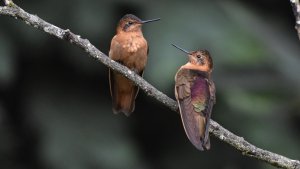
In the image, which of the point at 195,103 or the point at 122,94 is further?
the point at 122,94

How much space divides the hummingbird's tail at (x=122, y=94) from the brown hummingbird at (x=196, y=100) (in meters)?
0.68

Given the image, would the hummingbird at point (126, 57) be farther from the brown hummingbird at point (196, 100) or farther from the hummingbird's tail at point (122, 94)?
the brown hummingbird at point (196, 100)

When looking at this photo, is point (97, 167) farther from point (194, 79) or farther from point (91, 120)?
point (194, 79)

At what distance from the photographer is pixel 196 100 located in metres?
6.44

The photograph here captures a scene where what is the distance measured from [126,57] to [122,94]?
A: 27cm

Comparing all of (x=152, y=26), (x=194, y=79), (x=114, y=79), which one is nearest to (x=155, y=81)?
(x=152, y=26)

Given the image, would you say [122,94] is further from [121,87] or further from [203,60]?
[203,60]

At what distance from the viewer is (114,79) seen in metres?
7.69

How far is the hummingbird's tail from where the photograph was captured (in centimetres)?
749

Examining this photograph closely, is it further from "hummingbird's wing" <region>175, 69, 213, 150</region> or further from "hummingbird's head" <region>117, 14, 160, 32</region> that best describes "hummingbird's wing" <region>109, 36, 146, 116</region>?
"hummingbird's wing" <region>175, 69, 213, 150</region>

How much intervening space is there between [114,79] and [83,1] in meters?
2.06

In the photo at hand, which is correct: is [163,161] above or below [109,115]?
below

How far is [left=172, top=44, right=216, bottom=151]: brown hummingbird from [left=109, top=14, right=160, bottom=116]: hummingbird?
62 cm

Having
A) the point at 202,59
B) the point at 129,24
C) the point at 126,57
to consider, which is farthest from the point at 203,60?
the point at 129,24
